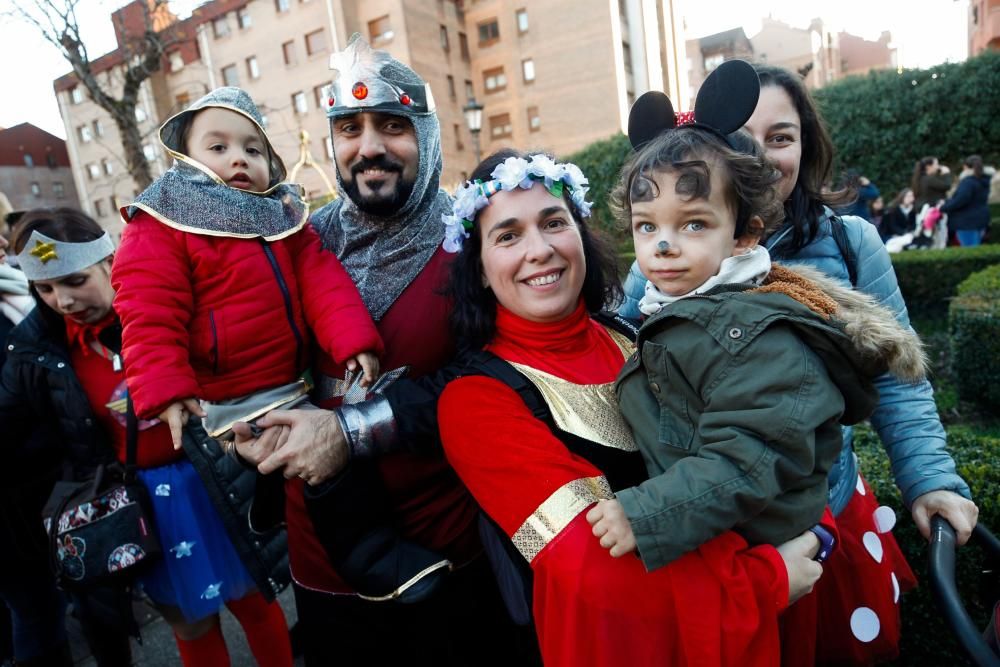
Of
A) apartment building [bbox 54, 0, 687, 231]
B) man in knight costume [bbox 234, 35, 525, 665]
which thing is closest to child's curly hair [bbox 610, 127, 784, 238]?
man in knight costume [bbox 234, 35, 525, 665]

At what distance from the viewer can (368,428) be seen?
168 centimetres

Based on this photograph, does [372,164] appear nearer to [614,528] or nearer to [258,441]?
[258,441]

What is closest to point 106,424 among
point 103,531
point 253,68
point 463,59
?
point 103,531

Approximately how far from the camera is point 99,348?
2.50 meters

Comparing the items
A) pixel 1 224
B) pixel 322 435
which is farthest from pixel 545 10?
pixel 322 435

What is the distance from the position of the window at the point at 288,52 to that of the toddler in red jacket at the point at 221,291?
31.2 metres

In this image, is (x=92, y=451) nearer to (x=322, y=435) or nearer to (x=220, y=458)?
(x=220, y=458)

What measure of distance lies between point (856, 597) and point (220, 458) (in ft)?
7.63

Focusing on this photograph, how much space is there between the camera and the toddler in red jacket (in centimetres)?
175

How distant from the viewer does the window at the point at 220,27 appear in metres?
30.7

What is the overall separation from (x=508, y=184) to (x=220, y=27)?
118ft

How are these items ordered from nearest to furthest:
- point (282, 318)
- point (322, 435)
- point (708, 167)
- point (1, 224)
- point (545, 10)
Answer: point (708, 167)
point (322, 435)
point (282, 318)
point (1, 224)
point (545, 10)

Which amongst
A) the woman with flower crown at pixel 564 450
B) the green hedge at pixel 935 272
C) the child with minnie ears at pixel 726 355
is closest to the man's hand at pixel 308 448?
the woman with flower crown at pixel 564 450

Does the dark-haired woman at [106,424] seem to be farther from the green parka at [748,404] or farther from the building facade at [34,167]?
the building facade at [34,167]
